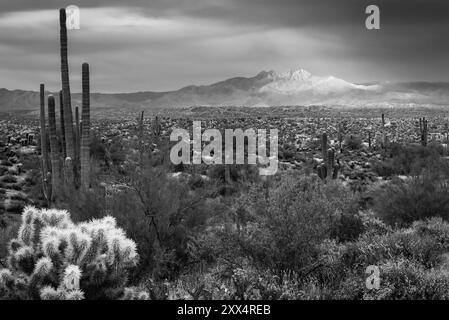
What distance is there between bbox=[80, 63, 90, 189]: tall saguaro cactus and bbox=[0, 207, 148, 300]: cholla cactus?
22.3 ft

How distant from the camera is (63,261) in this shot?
7.55m

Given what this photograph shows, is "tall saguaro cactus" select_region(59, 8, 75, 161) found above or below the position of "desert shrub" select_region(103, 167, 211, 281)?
above

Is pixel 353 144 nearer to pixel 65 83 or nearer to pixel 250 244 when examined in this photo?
pixel 65 83

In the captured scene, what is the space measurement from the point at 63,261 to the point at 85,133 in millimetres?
10304

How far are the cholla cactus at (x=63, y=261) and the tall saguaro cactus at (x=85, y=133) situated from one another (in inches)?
268

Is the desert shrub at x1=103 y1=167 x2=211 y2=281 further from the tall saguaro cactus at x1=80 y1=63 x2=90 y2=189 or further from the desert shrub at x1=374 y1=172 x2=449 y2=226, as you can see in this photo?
the desert shrub at x1=374 y1=172 x2=449 y2=226

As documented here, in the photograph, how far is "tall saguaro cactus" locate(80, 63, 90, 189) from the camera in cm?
1645

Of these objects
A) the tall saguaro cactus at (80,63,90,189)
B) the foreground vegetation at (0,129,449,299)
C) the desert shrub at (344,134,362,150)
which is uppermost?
the tall saguaro cactus at (80,63,90,189)

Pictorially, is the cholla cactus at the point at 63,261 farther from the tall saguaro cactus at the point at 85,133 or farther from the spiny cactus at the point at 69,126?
the spiny cactus at the point at 69,126

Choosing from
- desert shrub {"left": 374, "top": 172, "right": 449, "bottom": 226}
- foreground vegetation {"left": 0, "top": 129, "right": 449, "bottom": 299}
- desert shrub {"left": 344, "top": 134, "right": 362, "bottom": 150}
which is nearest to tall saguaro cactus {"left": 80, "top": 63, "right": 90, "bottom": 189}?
foreground vegetation {"left": 0, "top": 129, "right": 449, "bottom": 299}

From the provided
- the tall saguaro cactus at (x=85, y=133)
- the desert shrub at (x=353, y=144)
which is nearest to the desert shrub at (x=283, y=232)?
the tall saguaro cactus at (x=85, y=133)

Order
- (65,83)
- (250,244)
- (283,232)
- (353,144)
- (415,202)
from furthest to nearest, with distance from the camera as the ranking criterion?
(353,144)
(65,83)
(415,202)
(250,244)
(283,232)

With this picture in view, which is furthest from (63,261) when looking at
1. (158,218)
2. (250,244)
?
(158,218)
